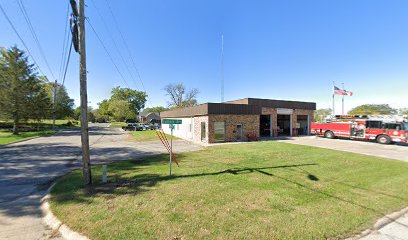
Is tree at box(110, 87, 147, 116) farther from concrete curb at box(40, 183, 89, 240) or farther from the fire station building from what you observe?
concrete curb at box(40, 183, 89, 240)

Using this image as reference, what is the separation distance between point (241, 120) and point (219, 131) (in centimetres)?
275

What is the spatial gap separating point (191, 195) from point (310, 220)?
9.57 feet

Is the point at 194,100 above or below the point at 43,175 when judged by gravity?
above

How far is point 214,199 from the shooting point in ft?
16.5

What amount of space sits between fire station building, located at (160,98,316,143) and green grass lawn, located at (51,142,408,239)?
32.7 ft

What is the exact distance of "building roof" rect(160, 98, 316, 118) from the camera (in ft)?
58.5

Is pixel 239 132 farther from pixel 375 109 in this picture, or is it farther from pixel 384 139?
pixel 375 109

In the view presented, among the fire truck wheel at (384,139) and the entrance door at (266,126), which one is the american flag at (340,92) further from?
the entrance door at (266,126)

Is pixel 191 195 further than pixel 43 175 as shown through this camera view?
No

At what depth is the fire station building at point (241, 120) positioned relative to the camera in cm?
1794

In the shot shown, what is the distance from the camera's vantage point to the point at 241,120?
1916 centimetres

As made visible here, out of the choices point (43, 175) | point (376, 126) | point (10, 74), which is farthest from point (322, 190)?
point (10, 74)

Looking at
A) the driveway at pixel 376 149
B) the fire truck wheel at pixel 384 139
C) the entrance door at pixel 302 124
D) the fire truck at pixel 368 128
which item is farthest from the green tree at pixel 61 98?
the fire truck wheel at pixel 384 139

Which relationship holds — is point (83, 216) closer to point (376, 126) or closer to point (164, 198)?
point (164, 198)
